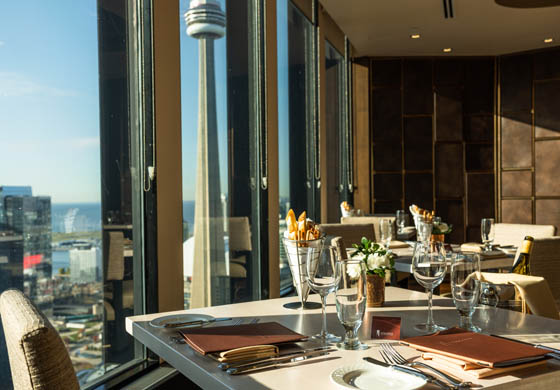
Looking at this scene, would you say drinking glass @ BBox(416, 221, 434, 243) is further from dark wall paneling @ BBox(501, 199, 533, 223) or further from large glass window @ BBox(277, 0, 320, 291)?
dark wall paneling @ BBox(501, 199, 533, 223)

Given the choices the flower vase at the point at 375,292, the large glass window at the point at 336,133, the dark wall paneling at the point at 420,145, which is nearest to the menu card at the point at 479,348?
the flower vase at the point at 375,292

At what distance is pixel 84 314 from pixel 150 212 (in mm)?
554

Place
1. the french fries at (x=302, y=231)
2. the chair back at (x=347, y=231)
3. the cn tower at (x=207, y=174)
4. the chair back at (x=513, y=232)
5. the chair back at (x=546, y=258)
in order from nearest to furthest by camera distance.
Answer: the french fries at (x=302, y=231), the chair back at (x=546, y=258), the cn tower at (x=207, y=174), the chair back at (x=347, y=231), the chair back at (x=513, y=232)

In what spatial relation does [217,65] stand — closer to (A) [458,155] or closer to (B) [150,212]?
(B) [150,212]

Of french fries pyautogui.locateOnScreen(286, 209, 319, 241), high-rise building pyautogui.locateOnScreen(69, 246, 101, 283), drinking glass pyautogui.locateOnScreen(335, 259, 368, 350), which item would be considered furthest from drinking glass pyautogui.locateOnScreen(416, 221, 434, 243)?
drinking glass pyautogui.locateOnScreen(335, 259, 368, 350)

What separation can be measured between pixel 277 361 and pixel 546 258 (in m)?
2.13

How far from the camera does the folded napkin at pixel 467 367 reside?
3.47 ft

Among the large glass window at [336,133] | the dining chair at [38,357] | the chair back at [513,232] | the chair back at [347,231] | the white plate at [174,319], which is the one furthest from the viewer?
the large glass window at [336,133]

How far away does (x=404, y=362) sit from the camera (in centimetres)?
114

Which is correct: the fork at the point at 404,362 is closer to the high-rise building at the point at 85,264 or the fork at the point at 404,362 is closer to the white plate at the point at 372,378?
the white plate at the point at 372,378

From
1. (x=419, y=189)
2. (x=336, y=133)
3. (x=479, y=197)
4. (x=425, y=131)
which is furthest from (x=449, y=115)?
(x=336, y=133)

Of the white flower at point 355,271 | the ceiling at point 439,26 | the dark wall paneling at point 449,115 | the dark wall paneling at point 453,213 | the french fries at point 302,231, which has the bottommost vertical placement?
the dark wall paneling at point 453,213

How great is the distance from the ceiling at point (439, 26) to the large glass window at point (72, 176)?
386cm

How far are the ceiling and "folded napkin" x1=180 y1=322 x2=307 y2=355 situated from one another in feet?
15.7
